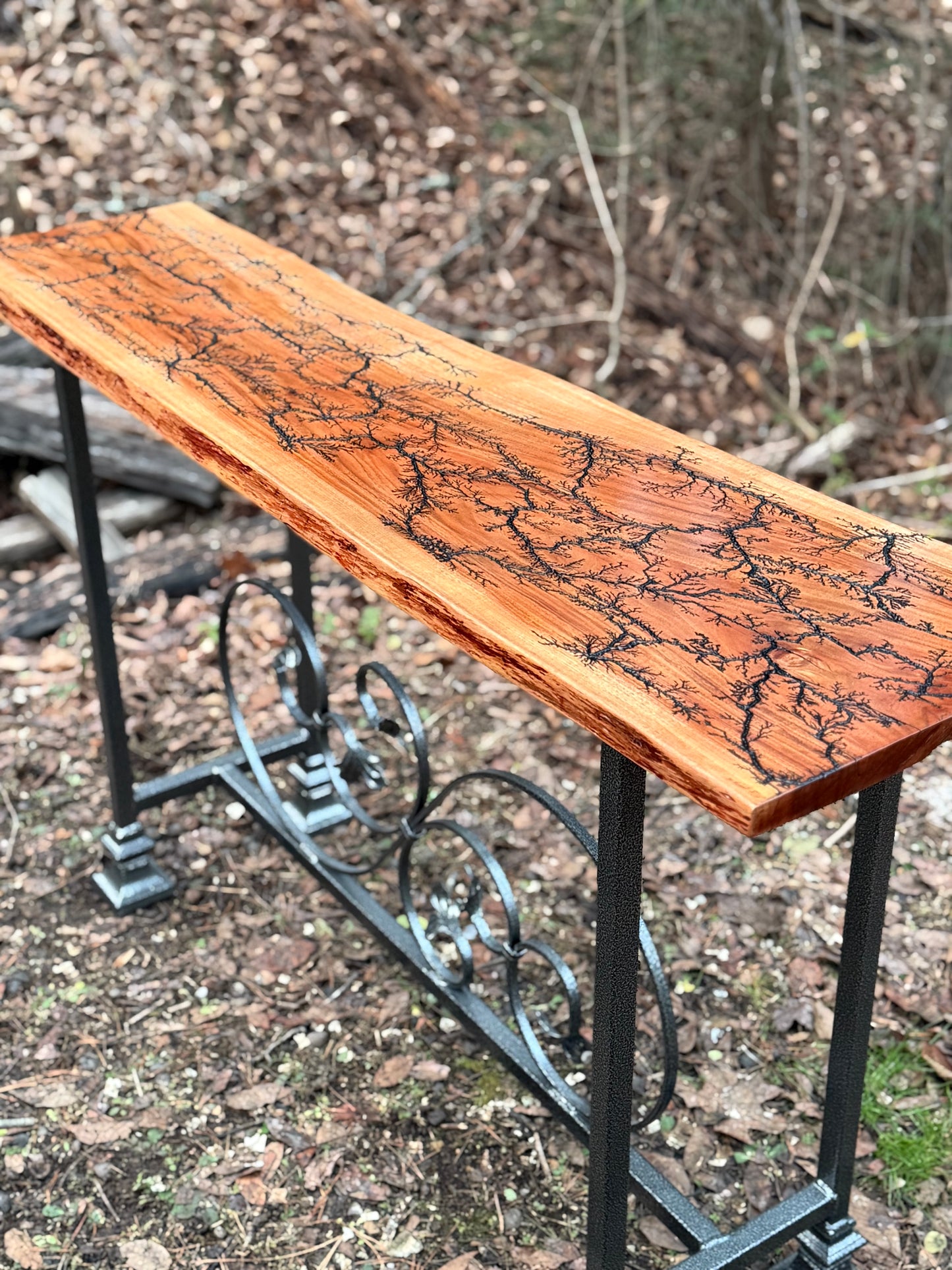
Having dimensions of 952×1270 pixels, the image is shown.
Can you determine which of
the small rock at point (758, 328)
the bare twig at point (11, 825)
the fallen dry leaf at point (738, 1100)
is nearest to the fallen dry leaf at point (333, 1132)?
the fallen dry leaf at point (738, 1100)

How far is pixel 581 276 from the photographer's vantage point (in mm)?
5426

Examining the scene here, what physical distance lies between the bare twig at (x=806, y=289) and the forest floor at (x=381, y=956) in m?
0.13

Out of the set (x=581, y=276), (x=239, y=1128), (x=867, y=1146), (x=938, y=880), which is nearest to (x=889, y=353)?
(x=581, y=276)

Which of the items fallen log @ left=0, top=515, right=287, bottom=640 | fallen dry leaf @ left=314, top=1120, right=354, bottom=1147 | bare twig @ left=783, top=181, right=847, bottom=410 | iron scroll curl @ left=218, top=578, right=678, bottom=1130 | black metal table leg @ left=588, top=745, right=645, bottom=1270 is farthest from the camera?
bare twig @ left=783, top=181, right=847, bottom=410

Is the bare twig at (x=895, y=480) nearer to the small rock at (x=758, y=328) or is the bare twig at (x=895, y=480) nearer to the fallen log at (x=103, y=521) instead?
the small rock at (x=758, y=328)

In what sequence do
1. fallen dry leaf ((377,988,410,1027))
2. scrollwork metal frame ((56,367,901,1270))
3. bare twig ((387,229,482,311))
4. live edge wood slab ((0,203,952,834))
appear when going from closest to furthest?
live edge wood slab ((0,203,952,834)) < scrollwork metal frame ((56,367,901,1270)) < fallen dry leaf ((377,988,410,1027)) < bare twig ((387,229,482,311))

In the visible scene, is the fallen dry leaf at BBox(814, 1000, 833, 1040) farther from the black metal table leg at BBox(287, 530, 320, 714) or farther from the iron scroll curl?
the black metal table leg at BBox(287, 530, 320, 714)

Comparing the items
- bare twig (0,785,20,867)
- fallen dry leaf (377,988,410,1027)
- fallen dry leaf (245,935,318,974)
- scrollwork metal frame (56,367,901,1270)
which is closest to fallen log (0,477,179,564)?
bare twig (0,785,20,867)

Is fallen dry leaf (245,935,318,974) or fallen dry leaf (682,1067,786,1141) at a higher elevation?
fallen dry leaf (682,1067,786,1141)

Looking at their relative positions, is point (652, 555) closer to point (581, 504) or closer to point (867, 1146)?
point (581, 504)

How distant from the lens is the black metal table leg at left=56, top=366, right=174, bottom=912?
8.25 feet

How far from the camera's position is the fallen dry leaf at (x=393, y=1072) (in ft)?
8.02

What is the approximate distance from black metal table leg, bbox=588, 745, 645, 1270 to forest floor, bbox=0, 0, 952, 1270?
0.44 m

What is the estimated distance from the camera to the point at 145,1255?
213 cm
